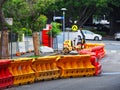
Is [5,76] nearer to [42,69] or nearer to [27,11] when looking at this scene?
[42,69]

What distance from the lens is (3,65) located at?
1736cm

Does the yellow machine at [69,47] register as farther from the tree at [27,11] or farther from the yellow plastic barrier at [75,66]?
the yellow plastic barrier at [75,66]

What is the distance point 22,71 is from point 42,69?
1.20 metres

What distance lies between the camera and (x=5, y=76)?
17.4m

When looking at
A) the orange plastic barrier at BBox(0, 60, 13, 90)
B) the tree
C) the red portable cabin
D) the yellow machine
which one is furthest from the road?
the red portable cabin

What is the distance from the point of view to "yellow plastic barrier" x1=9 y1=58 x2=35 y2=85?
710 inches

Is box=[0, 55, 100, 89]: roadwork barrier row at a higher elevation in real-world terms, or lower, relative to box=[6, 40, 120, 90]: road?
higher

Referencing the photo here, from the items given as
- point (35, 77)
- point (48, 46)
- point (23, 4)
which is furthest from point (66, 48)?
point (35, 77)

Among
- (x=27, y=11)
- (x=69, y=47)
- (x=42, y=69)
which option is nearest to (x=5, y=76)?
(x=42, y=69)

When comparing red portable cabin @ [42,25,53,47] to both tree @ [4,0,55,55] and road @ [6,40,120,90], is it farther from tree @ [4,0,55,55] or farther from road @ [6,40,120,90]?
road @ [6,40,120,90]

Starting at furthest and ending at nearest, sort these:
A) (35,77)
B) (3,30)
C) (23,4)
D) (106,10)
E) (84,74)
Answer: (106,10) < (23,4) < (3,30) < (84,74) < (35,77)

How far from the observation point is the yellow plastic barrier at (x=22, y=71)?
18031 millimetres

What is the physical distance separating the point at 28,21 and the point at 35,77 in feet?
52.1

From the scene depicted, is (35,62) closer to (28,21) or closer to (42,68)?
(42,68)
